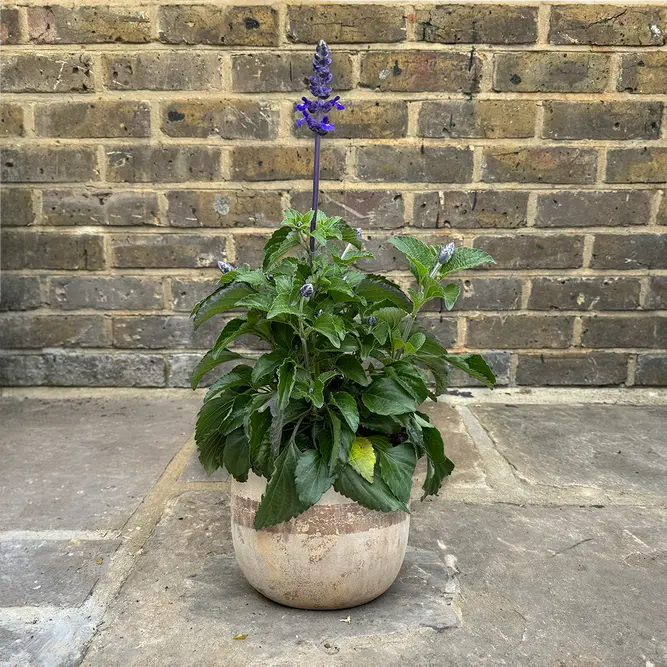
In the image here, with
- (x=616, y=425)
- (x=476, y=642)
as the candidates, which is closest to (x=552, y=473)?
(x=616, y=425)

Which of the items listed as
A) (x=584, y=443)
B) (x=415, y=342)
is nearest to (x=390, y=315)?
(x=415, y=342)

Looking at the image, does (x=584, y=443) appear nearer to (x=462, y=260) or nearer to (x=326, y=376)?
(x=462, y=260)

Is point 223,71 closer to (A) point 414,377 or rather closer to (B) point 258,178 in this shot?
(B) point 258,178

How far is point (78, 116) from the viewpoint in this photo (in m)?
2.26

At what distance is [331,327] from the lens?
3.48 ft

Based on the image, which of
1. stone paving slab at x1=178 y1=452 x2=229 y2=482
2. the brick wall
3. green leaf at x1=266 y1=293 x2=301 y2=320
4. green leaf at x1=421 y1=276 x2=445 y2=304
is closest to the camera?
green leaf at x1=266 y1=293 x2=301 y2=320

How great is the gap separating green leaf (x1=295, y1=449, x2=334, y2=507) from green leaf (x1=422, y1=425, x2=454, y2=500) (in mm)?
202

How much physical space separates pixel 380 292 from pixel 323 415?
247 millimetres

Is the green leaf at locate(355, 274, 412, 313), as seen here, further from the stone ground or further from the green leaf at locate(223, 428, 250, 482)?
the stone ground

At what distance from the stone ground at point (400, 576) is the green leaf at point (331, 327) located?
1.60 ft

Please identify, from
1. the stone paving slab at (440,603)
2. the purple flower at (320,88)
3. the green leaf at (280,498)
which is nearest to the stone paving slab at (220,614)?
the stone paving slab at (440,603)

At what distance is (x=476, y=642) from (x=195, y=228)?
5.41 ft

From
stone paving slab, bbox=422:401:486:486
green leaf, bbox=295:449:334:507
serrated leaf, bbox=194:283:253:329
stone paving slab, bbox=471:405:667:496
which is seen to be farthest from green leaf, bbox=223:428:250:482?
stone paving slab, bbox=471:405:667:496

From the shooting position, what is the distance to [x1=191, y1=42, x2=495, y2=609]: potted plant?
3.58ft
